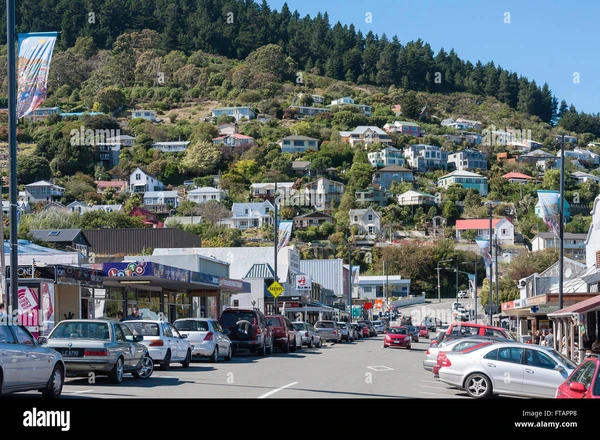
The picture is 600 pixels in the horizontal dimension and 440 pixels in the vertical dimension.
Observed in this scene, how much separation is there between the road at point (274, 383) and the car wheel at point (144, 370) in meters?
0.18

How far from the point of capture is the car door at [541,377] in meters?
18.3

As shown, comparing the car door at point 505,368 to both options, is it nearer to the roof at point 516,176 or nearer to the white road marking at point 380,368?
the white road marking at point 380,368

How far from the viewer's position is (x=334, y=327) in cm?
5394

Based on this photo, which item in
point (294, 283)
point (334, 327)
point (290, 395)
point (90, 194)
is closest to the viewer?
point (290, 395)

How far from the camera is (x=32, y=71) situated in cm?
1931

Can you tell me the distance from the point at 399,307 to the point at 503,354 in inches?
3939

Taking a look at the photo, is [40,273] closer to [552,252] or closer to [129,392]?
[129,392]

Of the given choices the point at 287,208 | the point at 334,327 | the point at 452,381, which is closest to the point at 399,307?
the point at 287,208

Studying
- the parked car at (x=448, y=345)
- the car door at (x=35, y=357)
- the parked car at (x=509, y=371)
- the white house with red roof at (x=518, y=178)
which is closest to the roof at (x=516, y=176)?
the white house with red roof at (x=518, y=178)

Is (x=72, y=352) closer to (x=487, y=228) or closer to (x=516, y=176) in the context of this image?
(x=487, y=228)

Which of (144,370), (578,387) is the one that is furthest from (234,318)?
(578,387)

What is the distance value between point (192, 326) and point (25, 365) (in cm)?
1409

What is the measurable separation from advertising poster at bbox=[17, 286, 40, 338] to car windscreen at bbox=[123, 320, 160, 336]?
525 centimetres

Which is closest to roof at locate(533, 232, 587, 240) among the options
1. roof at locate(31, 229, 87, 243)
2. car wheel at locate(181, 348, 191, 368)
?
roof at locate(31, 229, 87, 243)
